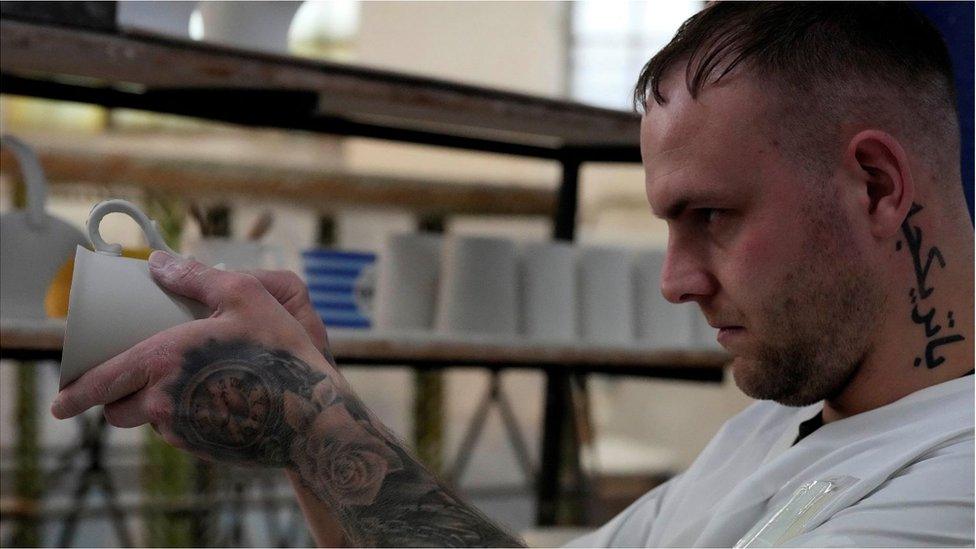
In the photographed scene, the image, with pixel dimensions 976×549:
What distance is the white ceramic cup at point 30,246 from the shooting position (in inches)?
50.4

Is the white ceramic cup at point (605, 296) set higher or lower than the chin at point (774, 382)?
lower

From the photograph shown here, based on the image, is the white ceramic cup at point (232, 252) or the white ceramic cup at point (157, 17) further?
the white ceramic cup at point (232, 252)

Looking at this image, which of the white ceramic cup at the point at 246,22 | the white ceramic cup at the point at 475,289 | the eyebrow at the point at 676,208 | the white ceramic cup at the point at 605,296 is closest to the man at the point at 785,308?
the eyebrow at the point at 676,208

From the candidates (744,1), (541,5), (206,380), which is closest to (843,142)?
(744,1)

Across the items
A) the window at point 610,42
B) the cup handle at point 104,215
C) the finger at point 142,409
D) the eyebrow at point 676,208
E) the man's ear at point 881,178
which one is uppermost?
the window at point 610,42

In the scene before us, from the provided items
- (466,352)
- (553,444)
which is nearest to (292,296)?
(466,352)

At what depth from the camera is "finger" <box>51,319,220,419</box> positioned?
2.66 feet

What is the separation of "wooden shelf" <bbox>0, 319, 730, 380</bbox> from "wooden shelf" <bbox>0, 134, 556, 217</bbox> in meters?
0.60

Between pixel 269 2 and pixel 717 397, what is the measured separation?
540 centimetres

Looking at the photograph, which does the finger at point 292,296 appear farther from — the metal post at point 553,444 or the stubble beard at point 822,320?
the metal post at point 553,444

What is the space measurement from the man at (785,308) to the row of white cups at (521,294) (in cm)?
77

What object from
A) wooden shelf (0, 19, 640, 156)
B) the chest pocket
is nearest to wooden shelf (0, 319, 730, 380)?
wooden shelf (0, 19, 640, 156)

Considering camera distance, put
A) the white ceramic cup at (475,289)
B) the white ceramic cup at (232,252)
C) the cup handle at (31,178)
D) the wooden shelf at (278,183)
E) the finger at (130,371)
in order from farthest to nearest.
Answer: the wooden shelf at (278,183), the white ceramic cup at (475,289), the white ceramic cup at (232,252), the cup handle at (31,178), the finger at (130,371)

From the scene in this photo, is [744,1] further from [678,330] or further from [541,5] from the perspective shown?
[541,5]
